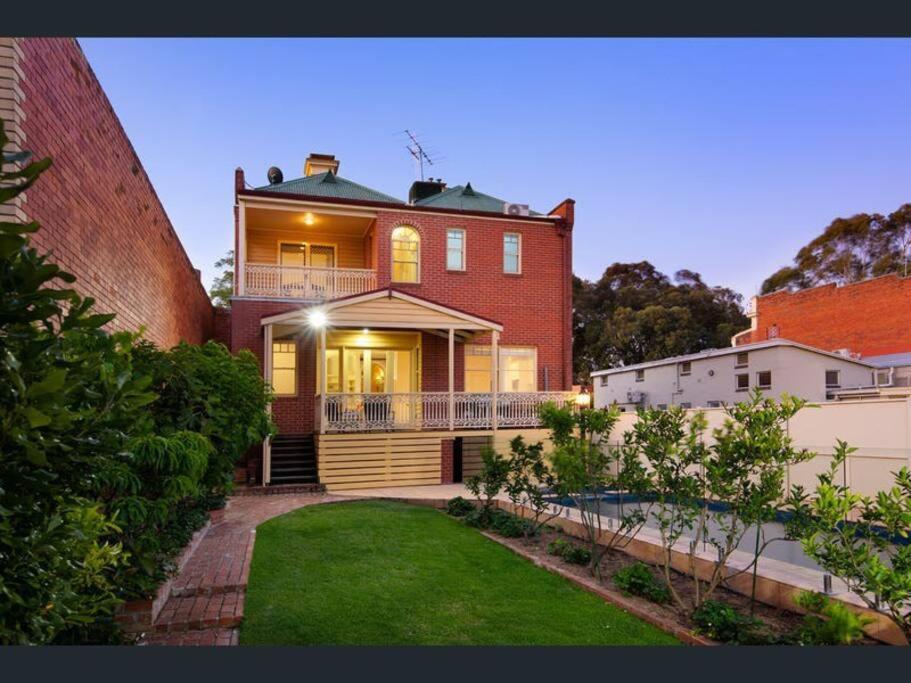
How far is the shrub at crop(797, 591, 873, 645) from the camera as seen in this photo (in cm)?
407

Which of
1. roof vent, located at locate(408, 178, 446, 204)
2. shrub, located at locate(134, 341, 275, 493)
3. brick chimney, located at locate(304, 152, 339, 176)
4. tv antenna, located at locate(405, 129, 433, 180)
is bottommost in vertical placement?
shrub, located at locate(134, 341, 275, 493)

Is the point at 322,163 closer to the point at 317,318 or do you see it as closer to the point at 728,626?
the point at 317,318

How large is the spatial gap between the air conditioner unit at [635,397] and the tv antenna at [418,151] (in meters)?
12.4

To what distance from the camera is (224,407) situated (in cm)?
752

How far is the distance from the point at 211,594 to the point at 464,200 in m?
16.4

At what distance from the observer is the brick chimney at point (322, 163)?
21.5 m

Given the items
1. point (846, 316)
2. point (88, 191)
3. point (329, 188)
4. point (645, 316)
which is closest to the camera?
point (88, 191)

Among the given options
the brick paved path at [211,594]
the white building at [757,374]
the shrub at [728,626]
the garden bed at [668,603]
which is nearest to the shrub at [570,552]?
the garden bed at [668,603]

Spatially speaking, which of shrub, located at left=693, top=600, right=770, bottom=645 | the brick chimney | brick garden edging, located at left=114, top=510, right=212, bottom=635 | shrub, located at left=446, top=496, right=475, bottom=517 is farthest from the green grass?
the brick chimney

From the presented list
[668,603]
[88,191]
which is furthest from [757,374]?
[88,191]

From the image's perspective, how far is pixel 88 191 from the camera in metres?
6.73

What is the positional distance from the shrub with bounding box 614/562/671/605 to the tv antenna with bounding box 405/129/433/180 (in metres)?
18.5

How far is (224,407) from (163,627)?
3.16 m

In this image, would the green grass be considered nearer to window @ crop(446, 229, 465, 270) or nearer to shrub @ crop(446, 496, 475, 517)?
shrub @ crop(446, 496, 475, 517)
